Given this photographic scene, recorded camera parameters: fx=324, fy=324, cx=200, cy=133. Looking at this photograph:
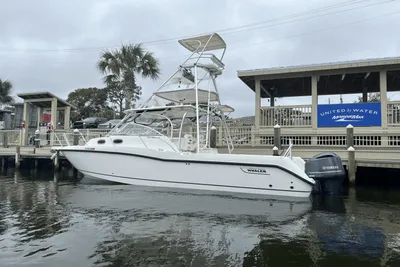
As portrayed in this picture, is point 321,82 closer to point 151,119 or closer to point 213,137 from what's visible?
point 213,137

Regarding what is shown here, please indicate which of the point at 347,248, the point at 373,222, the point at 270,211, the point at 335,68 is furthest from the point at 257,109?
the point at 347,248

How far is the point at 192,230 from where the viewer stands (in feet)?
→ 19.6

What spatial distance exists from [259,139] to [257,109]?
135 cm

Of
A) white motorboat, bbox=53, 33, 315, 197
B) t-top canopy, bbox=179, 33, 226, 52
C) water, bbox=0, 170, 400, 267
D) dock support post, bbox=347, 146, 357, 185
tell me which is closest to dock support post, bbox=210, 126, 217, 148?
white motorboat, bbox=53, 33, 315, 197

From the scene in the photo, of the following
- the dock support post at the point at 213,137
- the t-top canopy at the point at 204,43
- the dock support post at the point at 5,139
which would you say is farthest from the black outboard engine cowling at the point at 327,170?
the dock support post at the point at 5,139

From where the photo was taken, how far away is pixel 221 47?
36.9 ft

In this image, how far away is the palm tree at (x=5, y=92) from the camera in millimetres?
41000

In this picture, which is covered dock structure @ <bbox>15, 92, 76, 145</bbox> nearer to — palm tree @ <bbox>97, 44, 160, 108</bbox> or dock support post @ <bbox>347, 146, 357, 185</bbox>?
palm tree @ <bbox>97, 44, 160, 108</bbox>

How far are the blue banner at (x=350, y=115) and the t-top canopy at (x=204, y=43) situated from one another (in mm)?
5144

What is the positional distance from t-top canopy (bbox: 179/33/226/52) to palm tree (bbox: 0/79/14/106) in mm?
38499

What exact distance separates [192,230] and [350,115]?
938 cm

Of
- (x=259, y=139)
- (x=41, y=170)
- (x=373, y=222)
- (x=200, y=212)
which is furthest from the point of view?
(x=41, y=170)

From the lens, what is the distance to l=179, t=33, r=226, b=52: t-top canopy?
35.0 ft

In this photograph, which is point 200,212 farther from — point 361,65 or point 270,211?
point 361,65
